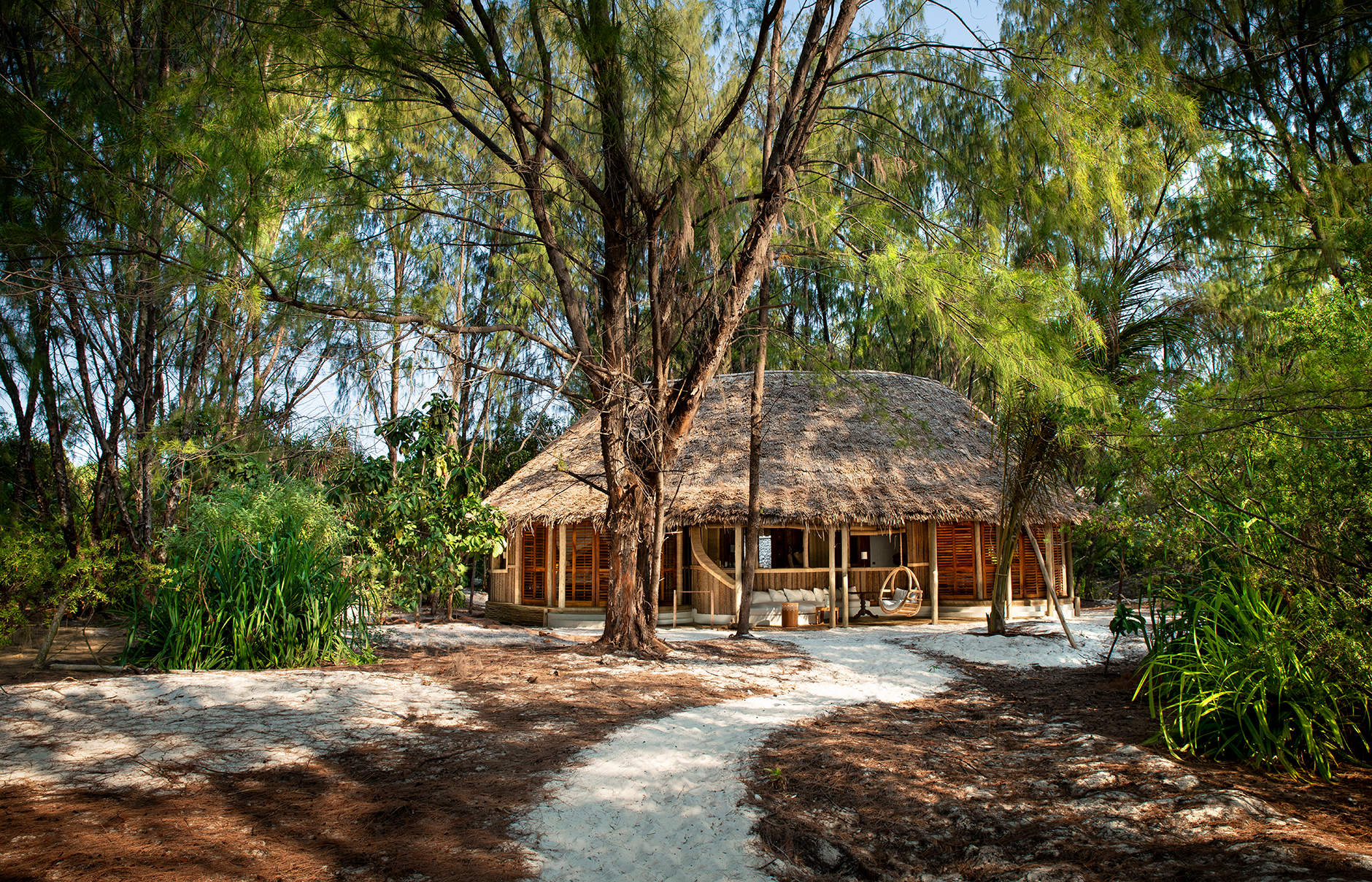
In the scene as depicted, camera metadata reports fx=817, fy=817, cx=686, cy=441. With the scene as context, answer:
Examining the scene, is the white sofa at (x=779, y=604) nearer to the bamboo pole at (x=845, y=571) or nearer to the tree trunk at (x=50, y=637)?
the bamboo pole at (x=845, y=571)

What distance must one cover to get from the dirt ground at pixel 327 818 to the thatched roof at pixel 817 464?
741 cm

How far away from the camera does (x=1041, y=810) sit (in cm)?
385

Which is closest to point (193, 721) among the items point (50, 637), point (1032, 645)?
point (50, 637)

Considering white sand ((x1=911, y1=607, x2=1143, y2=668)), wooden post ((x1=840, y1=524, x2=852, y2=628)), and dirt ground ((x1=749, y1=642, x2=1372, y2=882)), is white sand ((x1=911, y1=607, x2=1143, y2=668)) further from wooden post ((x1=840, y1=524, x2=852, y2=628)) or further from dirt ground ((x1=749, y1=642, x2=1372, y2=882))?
dirt ground ((x1=749, y1=642, x2=1372, y2=882))

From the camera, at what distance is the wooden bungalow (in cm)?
1353

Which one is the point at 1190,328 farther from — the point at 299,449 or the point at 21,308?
the point at 21,308

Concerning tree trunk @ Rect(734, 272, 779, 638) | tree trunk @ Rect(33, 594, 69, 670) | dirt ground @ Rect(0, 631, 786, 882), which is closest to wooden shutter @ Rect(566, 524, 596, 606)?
tree trunk @ Rect(734, 272, 779, 638)

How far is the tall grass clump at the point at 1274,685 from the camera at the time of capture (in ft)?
13.1

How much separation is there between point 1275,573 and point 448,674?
237 inches

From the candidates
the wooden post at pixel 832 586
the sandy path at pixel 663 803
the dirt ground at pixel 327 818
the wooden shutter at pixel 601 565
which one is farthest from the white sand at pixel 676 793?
the wooden shutter at pixel 601 565

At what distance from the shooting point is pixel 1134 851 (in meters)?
3.31

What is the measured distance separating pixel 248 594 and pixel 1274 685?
24.0 feet

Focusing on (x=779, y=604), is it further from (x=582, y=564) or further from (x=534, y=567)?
(x=534, y=567)

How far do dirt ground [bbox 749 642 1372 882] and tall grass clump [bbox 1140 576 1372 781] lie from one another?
0.18 meters
